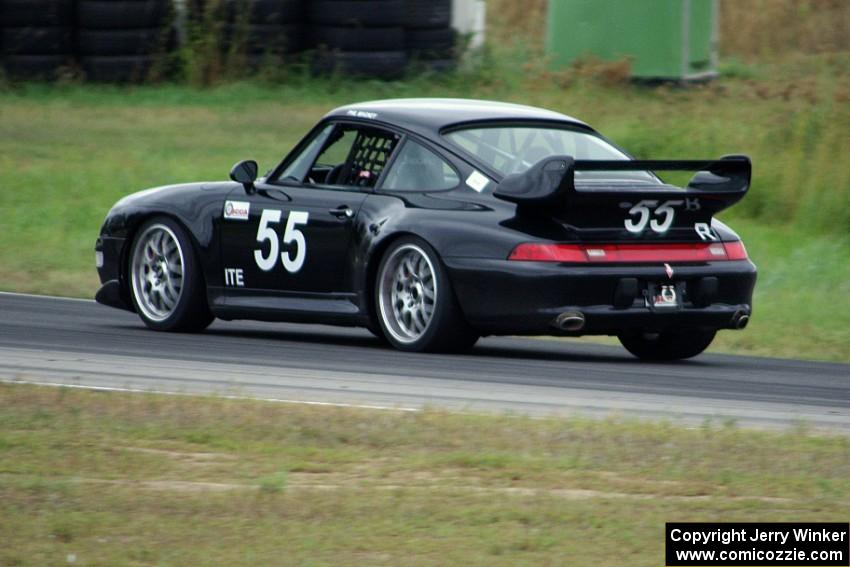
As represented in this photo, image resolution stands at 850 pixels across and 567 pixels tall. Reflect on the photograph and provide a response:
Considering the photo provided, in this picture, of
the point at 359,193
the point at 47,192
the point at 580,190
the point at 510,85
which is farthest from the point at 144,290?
the point at 510,85

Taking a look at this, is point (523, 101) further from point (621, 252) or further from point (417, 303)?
point (621, 252)

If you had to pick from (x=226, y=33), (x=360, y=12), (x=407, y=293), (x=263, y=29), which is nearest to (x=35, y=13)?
(x=226, y=33)

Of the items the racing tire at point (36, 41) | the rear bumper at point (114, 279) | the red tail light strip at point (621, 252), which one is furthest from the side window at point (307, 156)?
the racing tire at point (36, 41)

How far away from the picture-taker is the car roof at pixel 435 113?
956 centimetres

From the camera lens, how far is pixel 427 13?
72.5 feet

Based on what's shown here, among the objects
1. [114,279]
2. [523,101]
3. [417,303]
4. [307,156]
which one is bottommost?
[523,101]

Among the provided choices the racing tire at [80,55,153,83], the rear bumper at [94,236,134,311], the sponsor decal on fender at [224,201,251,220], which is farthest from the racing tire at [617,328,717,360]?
the racing tire at [80,55,153,83]

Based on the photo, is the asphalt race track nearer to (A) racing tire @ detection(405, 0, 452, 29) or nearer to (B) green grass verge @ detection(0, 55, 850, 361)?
(B) green grass verge @ detection(0, 55, 850, 361)

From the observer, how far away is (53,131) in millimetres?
20719

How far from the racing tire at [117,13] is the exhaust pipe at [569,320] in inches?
545

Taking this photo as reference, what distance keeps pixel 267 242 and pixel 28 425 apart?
11.4ft

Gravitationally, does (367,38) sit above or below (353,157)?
below

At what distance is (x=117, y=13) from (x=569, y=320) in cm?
1394

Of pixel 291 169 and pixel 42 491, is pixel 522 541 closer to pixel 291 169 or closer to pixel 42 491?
pixel 42 491
